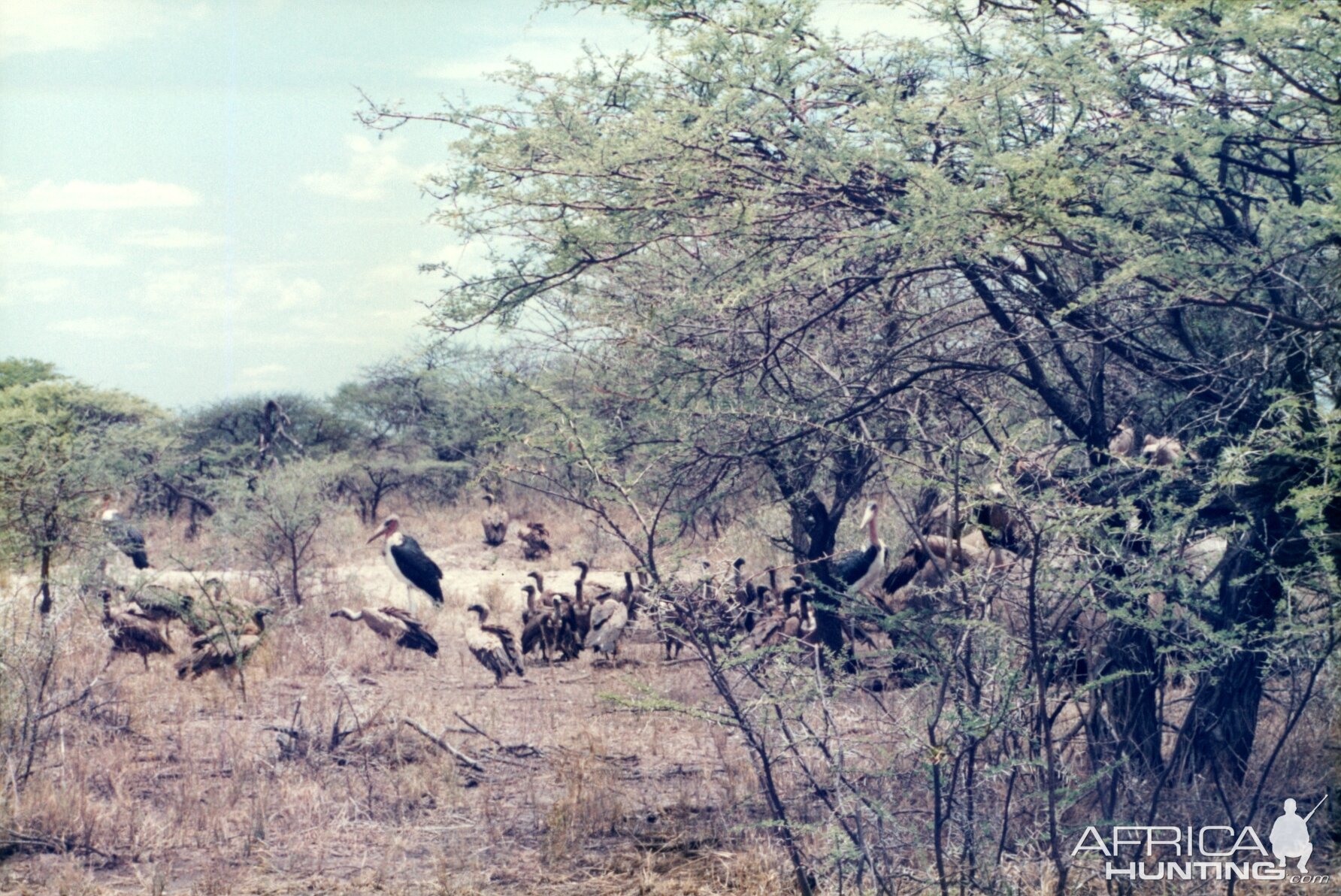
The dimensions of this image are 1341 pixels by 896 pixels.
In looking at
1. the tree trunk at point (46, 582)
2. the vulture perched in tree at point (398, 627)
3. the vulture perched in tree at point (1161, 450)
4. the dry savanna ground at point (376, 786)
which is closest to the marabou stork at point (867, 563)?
the dry savanna ground at point (376, 786)

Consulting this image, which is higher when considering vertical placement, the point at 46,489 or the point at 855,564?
the point at 46,489

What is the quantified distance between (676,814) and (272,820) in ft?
6.25

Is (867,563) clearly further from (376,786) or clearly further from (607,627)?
(376,786)

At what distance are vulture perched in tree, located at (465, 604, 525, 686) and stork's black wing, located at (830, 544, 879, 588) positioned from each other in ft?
8.62

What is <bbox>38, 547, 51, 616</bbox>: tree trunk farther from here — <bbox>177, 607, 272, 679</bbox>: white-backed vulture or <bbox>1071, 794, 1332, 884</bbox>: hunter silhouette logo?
<bbox>1071, 794, 1332, 884</bbox>: hunter silhouette logo

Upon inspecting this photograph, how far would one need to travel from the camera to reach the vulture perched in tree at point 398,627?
992cm

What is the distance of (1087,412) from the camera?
6395 mm

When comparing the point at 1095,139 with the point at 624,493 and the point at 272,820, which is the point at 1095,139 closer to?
the point at 624,493

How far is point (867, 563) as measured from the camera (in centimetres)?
1036

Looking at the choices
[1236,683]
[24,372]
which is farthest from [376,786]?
[24,372]

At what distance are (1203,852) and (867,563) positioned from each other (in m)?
5.53

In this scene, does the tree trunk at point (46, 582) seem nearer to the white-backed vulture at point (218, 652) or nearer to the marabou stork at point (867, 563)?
the white-backed vulture at point (218, 652)

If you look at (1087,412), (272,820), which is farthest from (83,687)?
(1087,412)

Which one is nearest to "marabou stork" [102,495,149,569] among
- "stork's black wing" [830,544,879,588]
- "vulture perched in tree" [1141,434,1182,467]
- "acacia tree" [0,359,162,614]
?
"acacia tree" [0,359,162,614]
